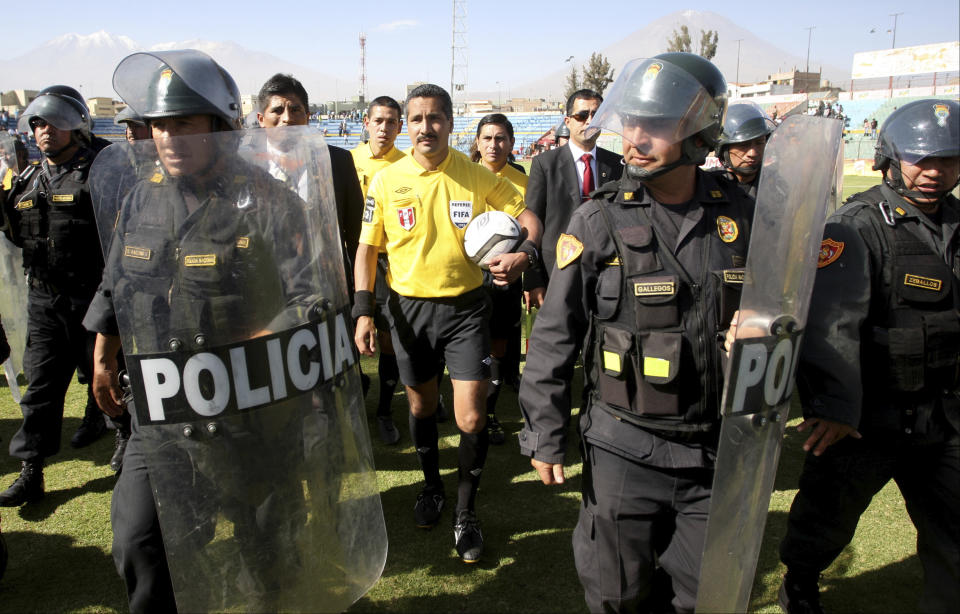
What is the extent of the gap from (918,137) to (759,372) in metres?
1.29

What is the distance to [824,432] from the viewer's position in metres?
2.32

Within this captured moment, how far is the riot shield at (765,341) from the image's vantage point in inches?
72.4

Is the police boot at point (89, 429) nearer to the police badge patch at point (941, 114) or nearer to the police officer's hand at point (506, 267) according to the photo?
the police officer's hand at point (506, 267)

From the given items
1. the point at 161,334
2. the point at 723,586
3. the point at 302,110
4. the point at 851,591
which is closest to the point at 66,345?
the point at 302,110

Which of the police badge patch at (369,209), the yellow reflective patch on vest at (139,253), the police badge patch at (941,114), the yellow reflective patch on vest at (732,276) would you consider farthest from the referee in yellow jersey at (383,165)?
the police badge patch at (941,114)

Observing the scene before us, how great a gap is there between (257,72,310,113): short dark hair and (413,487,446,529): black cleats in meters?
2.63

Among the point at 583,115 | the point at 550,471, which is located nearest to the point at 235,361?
the point at 550,471

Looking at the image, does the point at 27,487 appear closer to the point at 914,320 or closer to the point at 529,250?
the point at 529,250

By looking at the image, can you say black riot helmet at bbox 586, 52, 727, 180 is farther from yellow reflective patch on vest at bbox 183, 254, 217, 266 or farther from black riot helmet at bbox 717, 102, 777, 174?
black riot helmet at bbox 717, 102, 777, 174

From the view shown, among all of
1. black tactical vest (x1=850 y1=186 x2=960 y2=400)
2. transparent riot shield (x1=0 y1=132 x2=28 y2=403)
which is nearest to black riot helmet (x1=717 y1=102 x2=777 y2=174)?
black tactical vest (x1=850 y1=186 x2=960 y2=400)

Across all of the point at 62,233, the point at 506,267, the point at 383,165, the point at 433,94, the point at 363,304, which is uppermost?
the point at 433,94

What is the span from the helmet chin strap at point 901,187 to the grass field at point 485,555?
1.78 m

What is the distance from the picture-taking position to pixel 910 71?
56281 mm

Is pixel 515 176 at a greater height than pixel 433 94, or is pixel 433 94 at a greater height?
pixel 433 94
